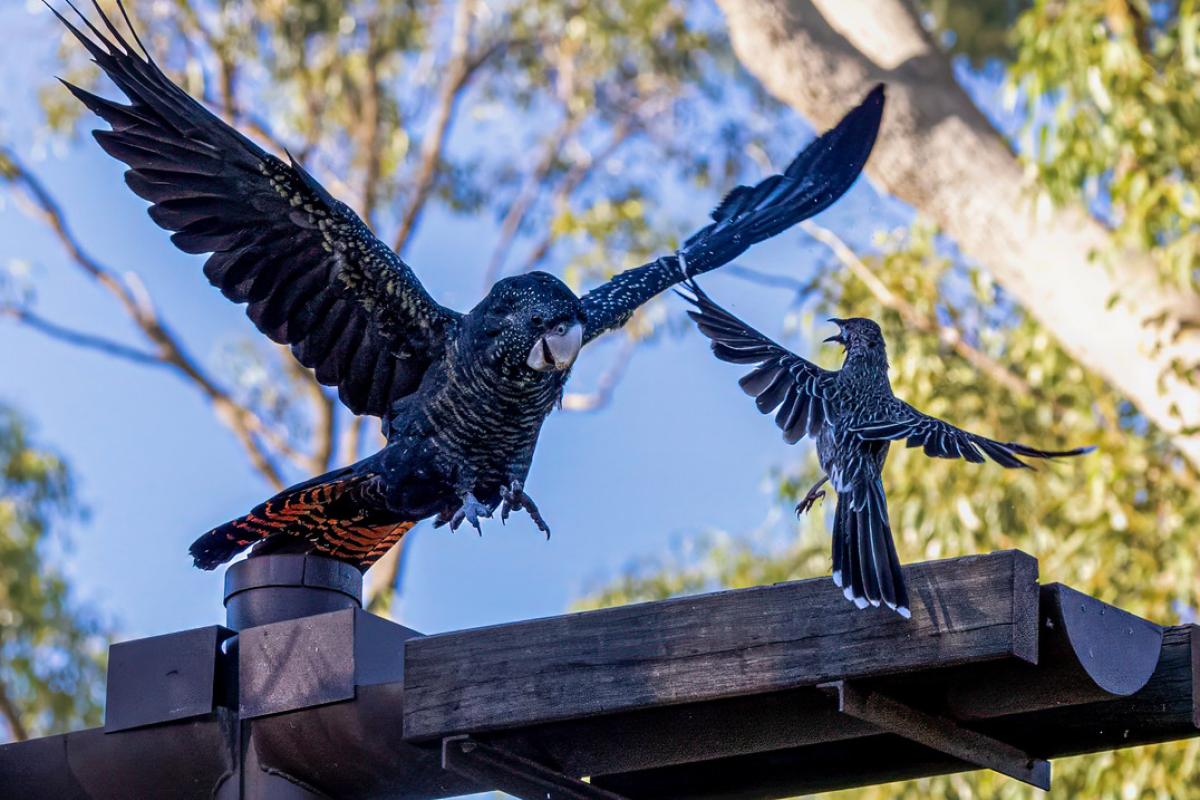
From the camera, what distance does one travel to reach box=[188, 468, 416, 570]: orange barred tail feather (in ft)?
12.5

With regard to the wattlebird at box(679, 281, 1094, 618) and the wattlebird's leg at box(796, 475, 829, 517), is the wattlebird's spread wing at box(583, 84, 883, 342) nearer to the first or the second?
the wattlebird at box(679, 281, 1094, 618)

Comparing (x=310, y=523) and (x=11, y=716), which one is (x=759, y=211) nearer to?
(x=310, y=523)

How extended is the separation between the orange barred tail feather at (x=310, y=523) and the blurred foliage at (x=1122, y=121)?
4.26m

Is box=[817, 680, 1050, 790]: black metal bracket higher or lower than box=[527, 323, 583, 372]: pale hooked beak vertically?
lower

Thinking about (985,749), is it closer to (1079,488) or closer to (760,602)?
(760,602)

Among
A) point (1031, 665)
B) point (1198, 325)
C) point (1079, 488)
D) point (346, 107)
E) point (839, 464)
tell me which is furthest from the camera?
point (346, 107)

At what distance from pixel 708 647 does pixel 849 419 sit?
0.89 meters

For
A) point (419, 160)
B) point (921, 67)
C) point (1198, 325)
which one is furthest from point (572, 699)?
point (419, 160)

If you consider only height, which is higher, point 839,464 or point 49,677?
point 49,677

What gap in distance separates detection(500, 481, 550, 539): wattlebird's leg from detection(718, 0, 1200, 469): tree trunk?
3.89 m

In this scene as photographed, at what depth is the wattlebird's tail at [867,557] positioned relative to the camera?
2.74 metres

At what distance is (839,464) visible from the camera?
3471 mm

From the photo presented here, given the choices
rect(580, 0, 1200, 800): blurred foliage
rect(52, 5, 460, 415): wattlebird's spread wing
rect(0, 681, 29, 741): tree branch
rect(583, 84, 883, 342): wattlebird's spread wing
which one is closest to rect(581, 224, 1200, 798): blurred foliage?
rect(580, 0, 1200, 800): blurred foliage

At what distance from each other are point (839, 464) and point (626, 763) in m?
0.76
